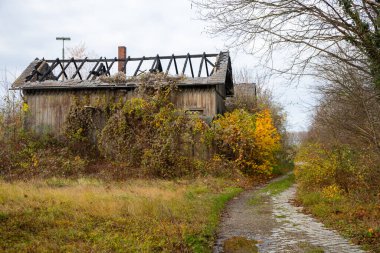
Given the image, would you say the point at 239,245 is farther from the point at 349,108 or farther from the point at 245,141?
the point at 245,141

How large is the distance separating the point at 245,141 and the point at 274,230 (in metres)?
11.8

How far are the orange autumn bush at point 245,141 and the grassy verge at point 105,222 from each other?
28.7 ft

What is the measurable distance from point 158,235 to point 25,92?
20.4 m

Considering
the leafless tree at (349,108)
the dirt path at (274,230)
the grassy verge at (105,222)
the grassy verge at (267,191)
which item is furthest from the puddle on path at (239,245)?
the grassy verge at (267,191)

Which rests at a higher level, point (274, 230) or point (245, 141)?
point (245, 141)

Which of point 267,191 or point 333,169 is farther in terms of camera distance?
point 267,191

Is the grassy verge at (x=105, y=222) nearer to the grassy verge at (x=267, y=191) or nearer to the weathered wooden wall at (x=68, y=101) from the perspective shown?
the grassy verge at (x=267, y=191)


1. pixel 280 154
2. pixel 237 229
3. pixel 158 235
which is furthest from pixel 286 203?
pixel 280 154

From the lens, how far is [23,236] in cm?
715

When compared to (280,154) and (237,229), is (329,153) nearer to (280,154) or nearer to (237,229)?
(237,229)

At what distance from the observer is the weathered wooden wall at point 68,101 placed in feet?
76.5

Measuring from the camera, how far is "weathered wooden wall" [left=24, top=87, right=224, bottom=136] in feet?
76.5

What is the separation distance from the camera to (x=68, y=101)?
80.7 ft

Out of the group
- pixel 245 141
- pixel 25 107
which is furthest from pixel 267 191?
pixel 25 107
